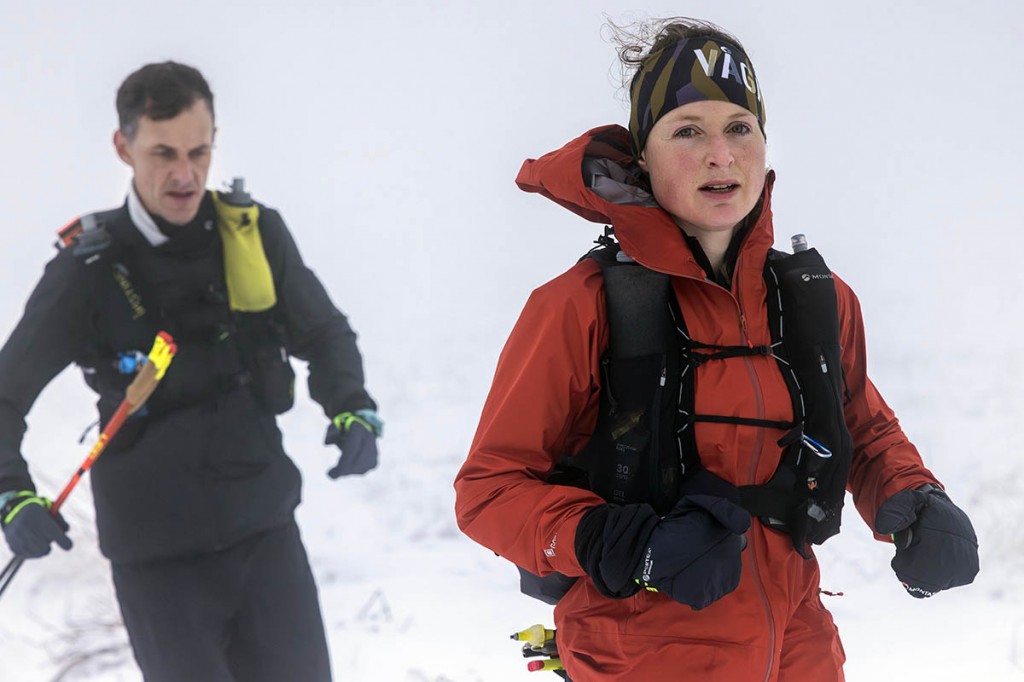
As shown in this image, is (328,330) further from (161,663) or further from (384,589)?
(384,589)

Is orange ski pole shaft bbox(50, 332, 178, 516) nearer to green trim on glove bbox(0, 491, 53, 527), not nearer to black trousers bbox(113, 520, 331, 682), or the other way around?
green trim on glove bbox(0, 491, 53, 527)

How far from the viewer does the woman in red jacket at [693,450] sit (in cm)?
139

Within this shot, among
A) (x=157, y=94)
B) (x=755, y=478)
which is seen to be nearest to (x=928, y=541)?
(x=755, y=478)

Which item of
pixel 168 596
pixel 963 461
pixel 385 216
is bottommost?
pixel 168 596

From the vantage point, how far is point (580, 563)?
4.46 feet

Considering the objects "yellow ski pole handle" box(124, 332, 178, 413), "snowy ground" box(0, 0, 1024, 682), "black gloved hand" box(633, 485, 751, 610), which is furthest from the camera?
"snowy ground" box(0, 0, 1024, 682)

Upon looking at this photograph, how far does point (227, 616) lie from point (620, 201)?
169 cm

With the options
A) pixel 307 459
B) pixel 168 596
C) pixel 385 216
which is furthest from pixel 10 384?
pixel 385 216

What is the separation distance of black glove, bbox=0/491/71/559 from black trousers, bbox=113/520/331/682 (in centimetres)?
21

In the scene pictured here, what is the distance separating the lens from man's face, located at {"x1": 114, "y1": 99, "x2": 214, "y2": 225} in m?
2.81

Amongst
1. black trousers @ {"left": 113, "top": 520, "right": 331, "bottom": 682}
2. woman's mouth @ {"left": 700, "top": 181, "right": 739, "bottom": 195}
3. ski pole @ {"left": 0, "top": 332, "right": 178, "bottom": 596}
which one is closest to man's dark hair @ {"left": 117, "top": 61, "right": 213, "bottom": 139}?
ski pole @ {"left": 0, "top": 332, "right": 178, "bottom": 596}

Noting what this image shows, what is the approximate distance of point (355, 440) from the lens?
283 centimetres

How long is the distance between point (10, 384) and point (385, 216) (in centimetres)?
328

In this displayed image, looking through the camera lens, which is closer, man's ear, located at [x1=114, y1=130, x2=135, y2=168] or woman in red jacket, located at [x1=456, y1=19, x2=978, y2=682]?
woman in red jacket, located at [x1=456, y1=19, x2=978, y2=682]
